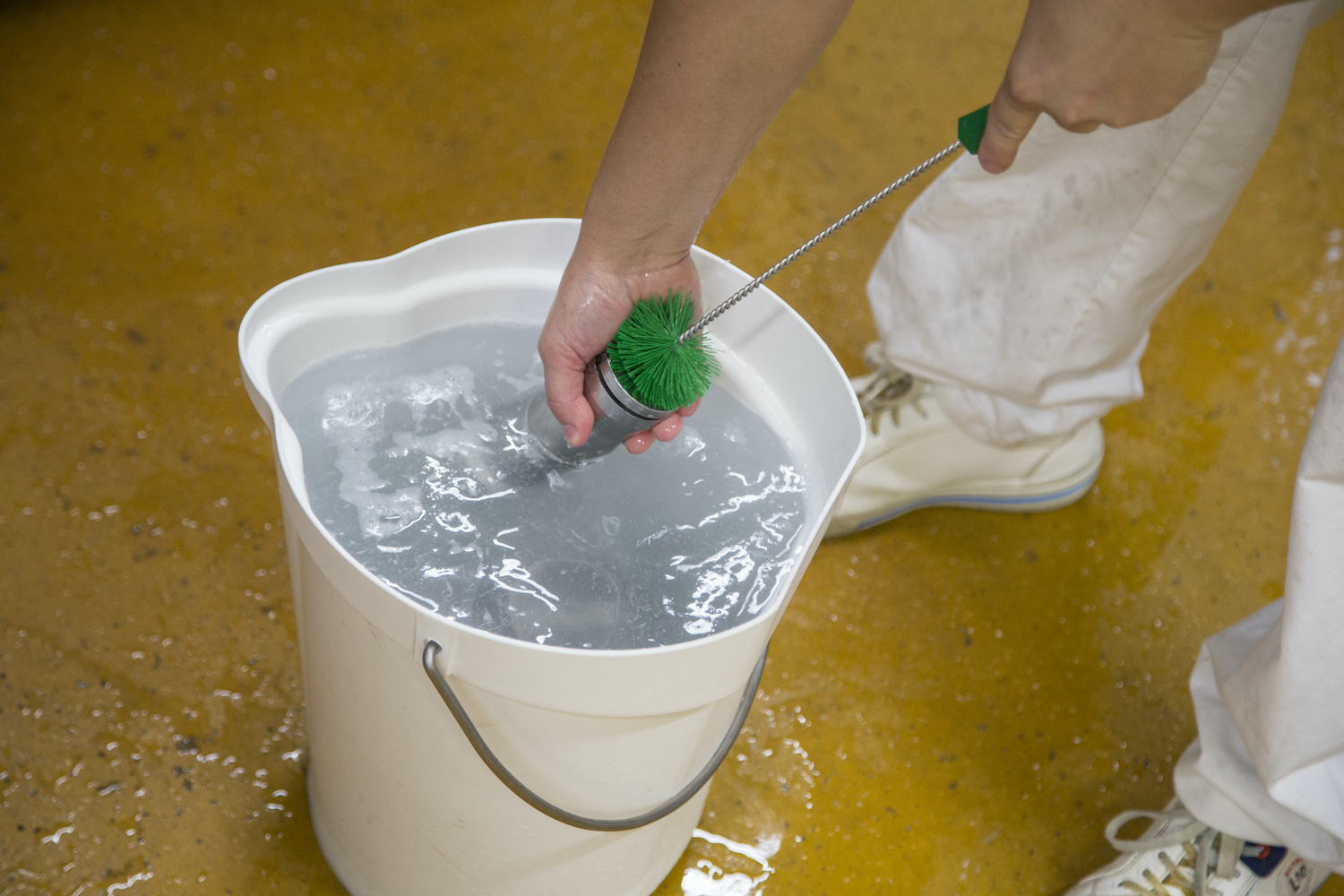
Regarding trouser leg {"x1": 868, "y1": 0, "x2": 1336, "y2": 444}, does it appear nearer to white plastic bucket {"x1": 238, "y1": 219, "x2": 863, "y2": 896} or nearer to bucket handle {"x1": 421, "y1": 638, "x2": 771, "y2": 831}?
white plastic bucket {"x1": 238, "y1": 219, "x2": 863, "y2": 896}

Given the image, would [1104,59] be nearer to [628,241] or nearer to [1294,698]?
[628,241]

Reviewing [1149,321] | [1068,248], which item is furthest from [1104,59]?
[1149,321]

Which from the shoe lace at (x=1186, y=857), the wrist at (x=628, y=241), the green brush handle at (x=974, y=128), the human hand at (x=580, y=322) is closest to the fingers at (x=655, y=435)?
the human hand at (x=580, y=322)

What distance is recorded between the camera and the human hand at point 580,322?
795 millimetres

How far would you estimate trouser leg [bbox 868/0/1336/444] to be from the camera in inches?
35.9

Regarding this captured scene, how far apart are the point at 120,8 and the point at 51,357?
2.17 ft

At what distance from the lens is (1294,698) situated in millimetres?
835

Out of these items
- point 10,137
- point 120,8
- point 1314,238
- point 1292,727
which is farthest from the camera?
point 1314,238

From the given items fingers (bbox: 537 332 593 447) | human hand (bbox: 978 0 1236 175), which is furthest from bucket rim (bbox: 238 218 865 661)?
human hand (bbox: 978 0 1236 175)

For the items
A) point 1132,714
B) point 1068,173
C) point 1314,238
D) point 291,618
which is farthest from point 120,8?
point 1314,238

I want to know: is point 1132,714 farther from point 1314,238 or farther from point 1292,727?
point 1314,238

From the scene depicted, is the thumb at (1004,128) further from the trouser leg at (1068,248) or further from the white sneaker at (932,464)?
the white sneaker at (932,464)

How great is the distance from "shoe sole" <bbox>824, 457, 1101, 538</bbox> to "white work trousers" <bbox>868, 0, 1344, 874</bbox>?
0.13 meters

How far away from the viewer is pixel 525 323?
2.96ft
